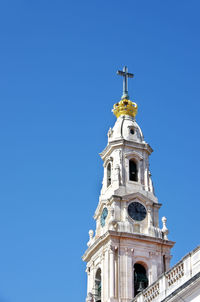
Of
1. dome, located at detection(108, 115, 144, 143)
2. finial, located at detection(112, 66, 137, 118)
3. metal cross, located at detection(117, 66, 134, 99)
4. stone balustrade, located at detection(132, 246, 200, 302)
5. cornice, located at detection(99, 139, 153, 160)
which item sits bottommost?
stone balustrade, located at detection(132, 246, 200, 302)

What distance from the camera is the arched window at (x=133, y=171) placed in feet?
164

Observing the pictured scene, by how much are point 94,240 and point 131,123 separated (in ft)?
32.5

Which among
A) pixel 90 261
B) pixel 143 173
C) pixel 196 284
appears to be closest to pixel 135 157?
pixel 143 173

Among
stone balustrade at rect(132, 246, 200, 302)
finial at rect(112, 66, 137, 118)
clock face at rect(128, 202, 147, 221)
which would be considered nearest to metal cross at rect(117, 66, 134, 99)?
finial at rect(112, 66, 137, 118)

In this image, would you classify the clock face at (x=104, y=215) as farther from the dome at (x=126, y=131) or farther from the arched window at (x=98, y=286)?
the dome at (x=126, y=131)

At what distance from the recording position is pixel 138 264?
45938mm

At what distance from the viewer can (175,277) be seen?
31.5 m

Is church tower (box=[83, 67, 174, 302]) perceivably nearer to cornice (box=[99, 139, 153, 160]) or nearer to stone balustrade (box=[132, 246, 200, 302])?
cornice (box=[99, 139, 153, 160])

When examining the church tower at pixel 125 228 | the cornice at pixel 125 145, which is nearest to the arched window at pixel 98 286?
the church tower at pixel 125 228

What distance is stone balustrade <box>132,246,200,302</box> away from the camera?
1169 inches

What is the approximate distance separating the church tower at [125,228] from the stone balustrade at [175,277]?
9.14 meters

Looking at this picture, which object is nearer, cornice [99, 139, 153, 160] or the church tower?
the church tower

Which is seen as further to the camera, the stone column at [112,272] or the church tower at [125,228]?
the church tower at [125,228]

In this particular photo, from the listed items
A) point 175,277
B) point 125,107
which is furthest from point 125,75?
point 175,277
